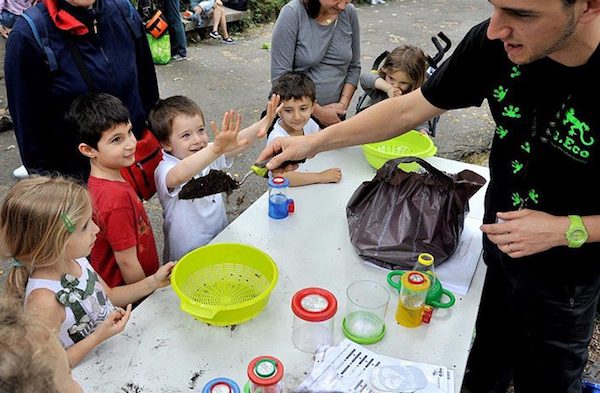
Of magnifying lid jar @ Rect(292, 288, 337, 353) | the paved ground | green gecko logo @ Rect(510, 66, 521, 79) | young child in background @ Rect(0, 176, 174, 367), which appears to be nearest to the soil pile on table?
young child in background @ Rect(0, 176, 174, 367)

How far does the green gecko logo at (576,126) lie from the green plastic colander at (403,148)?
113cm

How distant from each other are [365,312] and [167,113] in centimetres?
128

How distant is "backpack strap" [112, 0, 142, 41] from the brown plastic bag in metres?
1.50

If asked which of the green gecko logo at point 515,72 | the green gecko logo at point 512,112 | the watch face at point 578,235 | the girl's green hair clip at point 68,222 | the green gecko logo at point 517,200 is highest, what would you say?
the green gecko logo at point 515,72

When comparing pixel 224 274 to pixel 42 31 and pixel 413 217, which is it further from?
pixel 42 31

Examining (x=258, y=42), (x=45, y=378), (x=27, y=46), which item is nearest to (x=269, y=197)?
(x=27, y=46)

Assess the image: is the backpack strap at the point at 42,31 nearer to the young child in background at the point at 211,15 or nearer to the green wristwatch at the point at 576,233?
the green wristwatch at the point at 576,233

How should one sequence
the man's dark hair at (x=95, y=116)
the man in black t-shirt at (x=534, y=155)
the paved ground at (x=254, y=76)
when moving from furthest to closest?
the paved ground at (x=254, y=76), the man's dark hair at (x=95, y=116), the man in black t-shirt at (x=534, y=155)

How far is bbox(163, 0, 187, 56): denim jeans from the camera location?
705 centimetres

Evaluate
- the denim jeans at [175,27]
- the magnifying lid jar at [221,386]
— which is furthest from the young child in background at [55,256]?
the denim jeans at [175,27]

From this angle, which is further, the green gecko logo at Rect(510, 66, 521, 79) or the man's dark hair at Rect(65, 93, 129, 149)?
the man's dark hair at Rect(65, 93, 129, 149)

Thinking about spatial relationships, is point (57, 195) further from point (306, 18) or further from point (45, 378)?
point (306, 18)

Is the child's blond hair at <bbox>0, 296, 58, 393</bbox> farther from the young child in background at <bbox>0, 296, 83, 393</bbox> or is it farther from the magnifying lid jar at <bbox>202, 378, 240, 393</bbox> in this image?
the magnifying lid jar at <bbox>202, 378, 240, 393</bbox>

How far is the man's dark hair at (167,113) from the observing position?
2.28 meters
